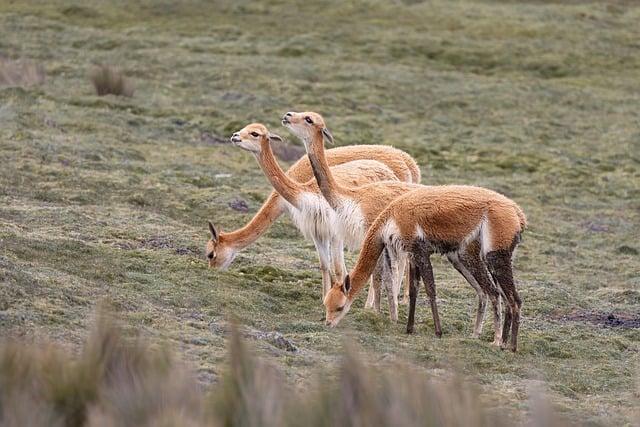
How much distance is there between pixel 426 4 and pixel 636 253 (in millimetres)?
20188

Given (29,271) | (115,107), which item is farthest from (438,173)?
(29,271)

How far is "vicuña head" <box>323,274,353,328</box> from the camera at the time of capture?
9.95 meters

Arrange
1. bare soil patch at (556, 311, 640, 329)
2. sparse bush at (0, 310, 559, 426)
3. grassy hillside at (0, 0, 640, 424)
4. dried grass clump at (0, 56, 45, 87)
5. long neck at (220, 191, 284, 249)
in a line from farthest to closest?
dried grass clump at (0, 56, 45, 87) → long neck at (220, 191, 284, 249) → bare soil patch at (556, 311, 640, 329) → grassy hillside at (0, 0, 640, 424) → sparse bush at (0, 310, 559, 426)

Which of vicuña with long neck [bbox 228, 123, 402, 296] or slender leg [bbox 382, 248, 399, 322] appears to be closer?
slender leg [bbox 382, 248, 399, 322]

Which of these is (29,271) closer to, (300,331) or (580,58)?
(300,331)

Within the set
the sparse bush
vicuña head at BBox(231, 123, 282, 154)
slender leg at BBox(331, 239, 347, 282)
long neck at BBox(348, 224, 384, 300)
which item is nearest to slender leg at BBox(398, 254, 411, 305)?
slender leg at BBox(331, 239, 347, 282)

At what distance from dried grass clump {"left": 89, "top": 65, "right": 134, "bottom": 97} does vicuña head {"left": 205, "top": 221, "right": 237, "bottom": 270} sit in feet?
37.1

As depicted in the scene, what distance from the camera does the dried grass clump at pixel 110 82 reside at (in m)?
22.3

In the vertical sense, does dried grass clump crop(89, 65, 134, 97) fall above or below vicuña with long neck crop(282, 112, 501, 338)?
below

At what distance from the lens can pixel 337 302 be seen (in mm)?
9953

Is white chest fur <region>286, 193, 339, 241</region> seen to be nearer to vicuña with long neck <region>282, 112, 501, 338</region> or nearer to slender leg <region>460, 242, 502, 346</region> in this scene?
vicuña with long neck <region>282, 112, 501, 338</region>

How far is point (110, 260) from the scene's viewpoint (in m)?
10.8

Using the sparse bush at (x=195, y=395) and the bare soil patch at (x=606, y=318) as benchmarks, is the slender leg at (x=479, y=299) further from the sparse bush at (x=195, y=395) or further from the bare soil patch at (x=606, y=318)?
the sparse bush at (x=195, y=395)

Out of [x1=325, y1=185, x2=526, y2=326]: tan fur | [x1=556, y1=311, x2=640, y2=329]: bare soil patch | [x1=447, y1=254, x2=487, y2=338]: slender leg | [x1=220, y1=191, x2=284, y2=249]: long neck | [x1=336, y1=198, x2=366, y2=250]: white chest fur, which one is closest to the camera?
[x1=325, y1=185, x2=526, y2=326]: tan fur
